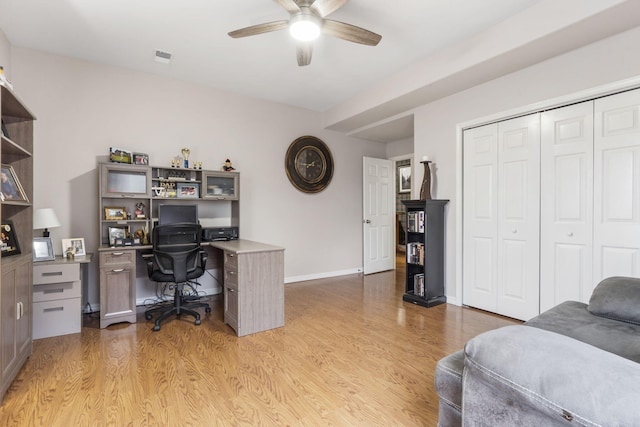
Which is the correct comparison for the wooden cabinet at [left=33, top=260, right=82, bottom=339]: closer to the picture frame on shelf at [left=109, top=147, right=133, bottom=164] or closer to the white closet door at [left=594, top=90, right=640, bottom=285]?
the picture frame on shelf at [left=109, top=147, right=133, bottom=164]

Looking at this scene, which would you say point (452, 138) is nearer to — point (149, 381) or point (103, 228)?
point (149, 381)

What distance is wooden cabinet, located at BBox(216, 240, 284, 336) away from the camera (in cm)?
278

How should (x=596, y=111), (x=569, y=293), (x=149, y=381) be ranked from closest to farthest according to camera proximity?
(x=149, y=381)
(x=596, y=111)
(x=569, y=293)

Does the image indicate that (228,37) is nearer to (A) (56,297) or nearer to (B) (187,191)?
(B) (187,191)

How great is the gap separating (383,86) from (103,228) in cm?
359

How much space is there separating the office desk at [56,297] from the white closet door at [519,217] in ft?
13.4

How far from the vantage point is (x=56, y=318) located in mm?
2760

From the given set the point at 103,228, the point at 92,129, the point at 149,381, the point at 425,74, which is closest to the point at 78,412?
the point at 149,381

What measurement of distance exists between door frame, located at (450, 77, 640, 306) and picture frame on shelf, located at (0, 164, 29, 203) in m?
3.94

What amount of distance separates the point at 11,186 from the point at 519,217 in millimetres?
4211

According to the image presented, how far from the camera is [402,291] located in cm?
429

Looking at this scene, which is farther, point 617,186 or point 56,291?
point 56,291

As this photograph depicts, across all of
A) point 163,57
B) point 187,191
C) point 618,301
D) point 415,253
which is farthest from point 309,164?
point 618,301

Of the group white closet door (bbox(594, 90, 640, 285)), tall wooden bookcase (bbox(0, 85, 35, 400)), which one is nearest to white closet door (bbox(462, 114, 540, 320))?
white closet door (bbox(594, 90, 640, 285))
